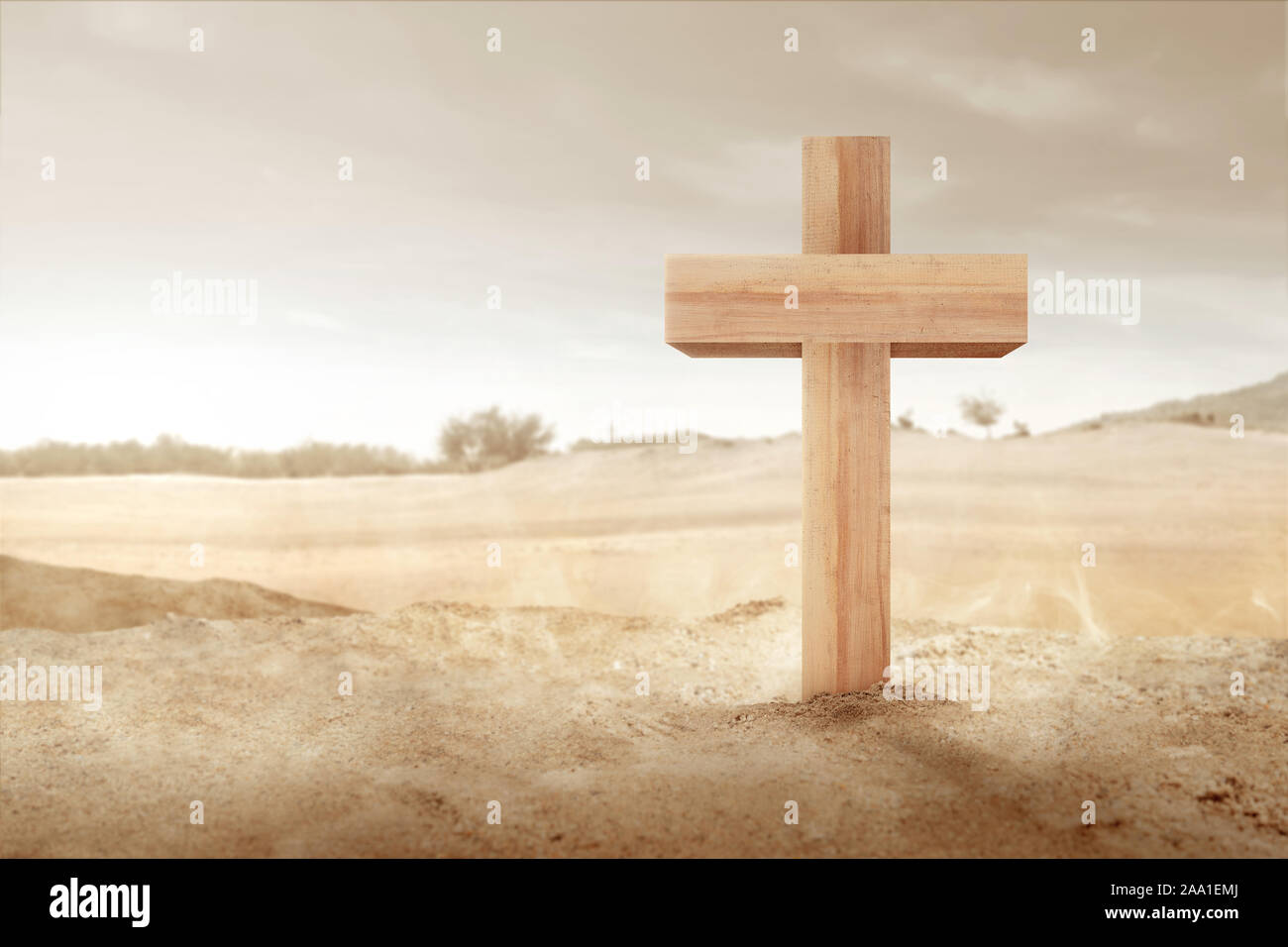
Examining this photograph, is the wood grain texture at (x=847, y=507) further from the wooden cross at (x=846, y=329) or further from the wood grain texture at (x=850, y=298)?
the wood grain texture at (x=850, y=298)

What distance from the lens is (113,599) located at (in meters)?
6.62

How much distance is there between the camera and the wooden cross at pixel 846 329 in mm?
4145

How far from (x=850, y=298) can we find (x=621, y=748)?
2.42 metres

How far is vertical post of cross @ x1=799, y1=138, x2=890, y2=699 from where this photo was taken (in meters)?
4.21

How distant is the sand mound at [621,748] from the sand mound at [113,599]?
2.07ft

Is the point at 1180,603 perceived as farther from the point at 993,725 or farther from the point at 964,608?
the point at 993,725

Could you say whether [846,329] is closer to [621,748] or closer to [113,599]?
[621,748]

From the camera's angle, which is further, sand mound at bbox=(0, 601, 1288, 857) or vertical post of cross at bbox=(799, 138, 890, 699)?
vertical post of cross at bbox=(799, 138, 890, 699)

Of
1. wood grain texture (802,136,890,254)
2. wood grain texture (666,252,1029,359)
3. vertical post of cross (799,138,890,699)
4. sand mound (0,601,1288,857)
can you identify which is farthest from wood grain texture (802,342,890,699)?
wood grain texture (802,136,890,254)

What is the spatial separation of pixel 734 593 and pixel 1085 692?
317 centimetres

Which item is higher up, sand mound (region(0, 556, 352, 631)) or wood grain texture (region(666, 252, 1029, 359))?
wood grain texture (region(666, 252, 1029, 359))

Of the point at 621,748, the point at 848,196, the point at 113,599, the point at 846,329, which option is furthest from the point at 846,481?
the point at 113,599

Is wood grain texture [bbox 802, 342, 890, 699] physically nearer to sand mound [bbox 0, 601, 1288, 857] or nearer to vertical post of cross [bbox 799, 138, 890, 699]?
vertical post of cross [bbox 799, 138, 890, 699]
